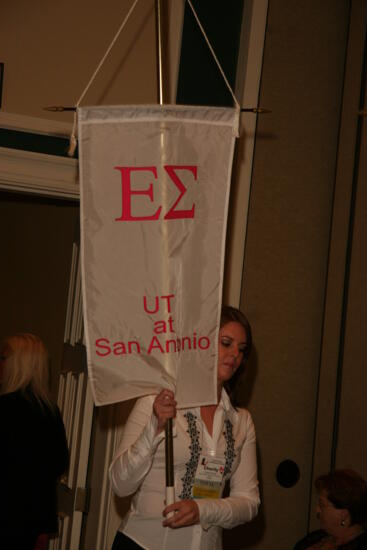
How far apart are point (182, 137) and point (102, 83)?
1099 mm

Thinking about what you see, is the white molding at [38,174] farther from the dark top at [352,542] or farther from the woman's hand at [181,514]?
the dark top at [352,542]

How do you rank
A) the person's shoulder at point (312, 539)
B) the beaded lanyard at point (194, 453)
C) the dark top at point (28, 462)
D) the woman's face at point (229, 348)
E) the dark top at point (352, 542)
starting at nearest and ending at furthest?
1. the beaded lanyard at point (194, 453)
2. the woman's face at point (229, 348)
3. the dark top at point (352, 542)
4. the person's shoulder at point (312, 539)
5. the dark top at point (28, 462)

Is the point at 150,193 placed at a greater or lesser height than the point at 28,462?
greater

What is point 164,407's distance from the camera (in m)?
2.21

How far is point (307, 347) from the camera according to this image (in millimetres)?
3521

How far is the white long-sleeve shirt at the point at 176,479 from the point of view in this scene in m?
2.26

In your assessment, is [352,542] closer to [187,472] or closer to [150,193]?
[187,472]

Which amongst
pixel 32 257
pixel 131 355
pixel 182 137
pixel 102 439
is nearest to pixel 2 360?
pixel 102 439

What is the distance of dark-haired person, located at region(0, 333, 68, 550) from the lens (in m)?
2.94

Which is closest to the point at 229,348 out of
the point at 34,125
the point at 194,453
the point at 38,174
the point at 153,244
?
the point at 194,453

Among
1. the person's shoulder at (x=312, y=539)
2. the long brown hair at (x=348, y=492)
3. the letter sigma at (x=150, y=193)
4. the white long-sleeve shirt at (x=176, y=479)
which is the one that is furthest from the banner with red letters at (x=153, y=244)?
the person's shoulder at (x=312, y=539)

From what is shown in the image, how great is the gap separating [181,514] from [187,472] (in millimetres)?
151

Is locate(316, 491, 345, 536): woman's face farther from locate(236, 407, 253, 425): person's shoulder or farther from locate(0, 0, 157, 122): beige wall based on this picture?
locate(0, 0, 157, 122): beige wall

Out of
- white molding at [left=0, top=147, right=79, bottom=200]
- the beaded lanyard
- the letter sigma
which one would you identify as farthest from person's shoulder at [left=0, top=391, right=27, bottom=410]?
the letter sigma
